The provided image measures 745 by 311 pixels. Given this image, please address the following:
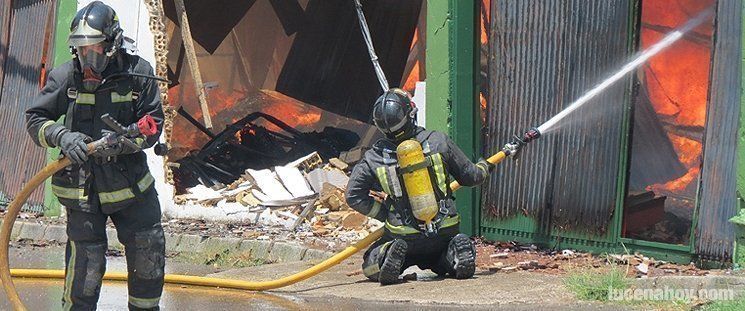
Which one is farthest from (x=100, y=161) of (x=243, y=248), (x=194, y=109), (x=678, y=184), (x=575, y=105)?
(x=194, y=109)

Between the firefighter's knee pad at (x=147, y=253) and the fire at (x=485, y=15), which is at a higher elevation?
the fire at (x=485, y=15)

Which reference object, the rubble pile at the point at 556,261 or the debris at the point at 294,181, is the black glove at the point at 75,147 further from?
the debris at the point at 294,181

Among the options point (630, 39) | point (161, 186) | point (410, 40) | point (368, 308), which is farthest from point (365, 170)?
point (410, 40)

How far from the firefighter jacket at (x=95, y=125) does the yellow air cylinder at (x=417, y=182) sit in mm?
1993

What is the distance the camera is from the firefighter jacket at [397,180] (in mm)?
8742

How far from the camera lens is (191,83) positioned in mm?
17156

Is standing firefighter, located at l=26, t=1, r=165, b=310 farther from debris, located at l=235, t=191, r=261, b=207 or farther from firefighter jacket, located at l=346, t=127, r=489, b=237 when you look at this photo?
debris, located at l=235, t=191, r=261, b=207

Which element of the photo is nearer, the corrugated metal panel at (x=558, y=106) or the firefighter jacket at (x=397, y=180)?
the firefighter jacket at (x=397, y=180)

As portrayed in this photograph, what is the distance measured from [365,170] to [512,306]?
1.53m

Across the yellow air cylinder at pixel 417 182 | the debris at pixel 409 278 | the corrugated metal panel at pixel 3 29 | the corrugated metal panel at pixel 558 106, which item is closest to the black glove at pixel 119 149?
the yellow air cylinder at pixel 417 182

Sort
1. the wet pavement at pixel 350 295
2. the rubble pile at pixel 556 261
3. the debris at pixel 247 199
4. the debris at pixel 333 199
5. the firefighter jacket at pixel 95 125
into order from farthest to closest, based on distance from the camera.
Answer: the debris at pixel 247 199, the debris at pixel 333 199, the rubble pile at pixel 556 261, the wet pavement at pixel 350 295, the firefighter jacket at pixel 95 125

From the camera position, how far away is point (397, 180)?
8.74 meters

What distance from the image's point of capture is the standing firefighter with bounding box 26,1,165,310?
6984mm

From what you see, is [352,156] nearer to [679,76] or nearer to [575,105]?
[679,76]
